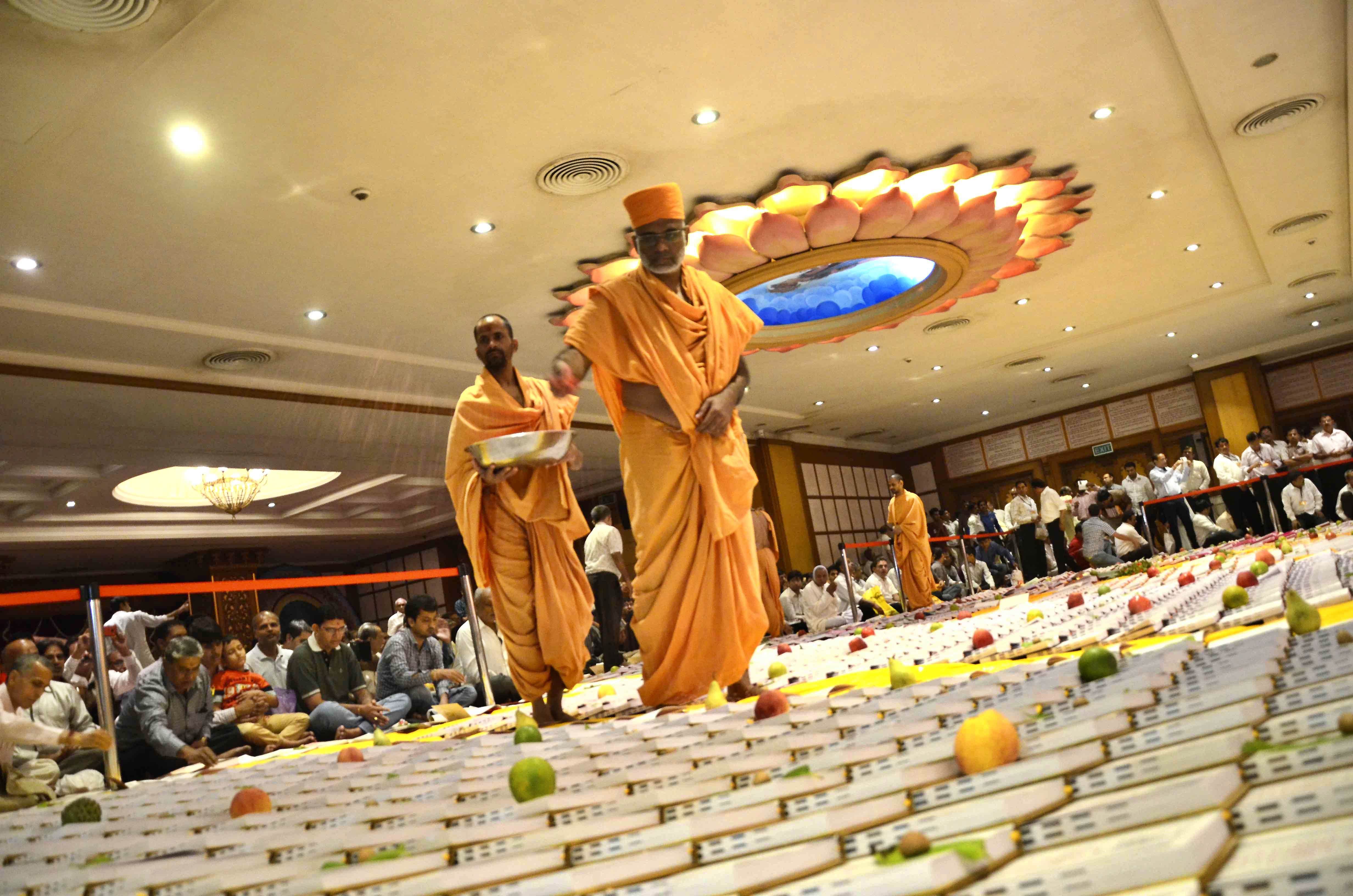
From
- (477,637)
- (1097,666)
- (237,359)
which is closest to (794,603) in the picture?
(477,637)

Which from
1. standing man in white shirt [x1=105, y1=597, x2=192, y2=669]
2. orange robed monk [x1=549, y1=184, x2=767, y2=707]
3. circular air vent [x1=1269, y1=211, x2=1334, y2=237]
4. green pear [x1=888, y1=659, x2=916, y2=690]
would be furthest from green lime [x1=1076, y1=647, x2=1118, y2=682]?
circular air vent [x1=1269, y1=211, x2=1334, y2=237]

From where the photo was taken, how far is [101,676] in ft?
13.4

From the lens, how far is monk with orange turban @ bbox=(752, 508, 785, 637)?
9445 mm

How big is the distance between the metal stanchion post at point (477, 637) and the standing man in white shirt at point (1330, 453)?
10.3 meters

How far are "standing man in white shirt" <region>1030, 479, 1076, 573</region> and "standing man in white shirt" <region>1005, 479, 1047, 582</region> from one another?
232mm

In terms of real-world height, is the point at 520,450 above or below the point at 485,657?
above

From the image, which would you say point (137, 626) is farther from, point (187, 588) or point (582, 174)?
point (582, 174)

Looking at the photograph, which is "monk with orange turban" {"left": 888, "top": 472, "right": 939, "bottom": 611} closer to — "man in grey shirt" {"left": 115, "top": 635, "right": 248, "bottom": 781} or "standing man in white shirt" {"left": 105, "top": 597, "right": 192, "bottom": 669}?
"standing man in white shirt" {"left": 105, "top": 597, "right": 192, "bottom": 669}

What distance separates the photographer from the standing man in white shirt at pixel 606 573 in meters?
8.02

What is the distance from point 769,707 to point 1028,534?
41.7 ft

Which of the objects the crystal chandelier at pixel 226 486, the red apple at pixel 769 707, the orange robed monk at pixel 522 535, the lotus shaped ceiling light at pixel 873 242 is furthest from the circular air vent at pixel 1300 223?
the crystal chandelier at pixel 226 486

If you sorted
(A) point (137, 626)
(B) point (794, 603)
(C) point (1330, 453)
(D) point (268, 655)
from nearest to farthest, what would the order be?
1. (D) point (268, 655)
2. (A) point (137, 626)
3. (B) point (794, 603)
4. (C) point (1330, 453)

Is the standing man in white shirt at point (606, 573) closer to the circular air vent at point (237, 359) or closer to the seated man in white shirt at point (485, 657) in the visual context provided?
the seated man in white shirt at point (485, 657)

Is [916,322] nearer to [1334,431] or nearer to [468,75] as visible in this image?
[1334,431]
